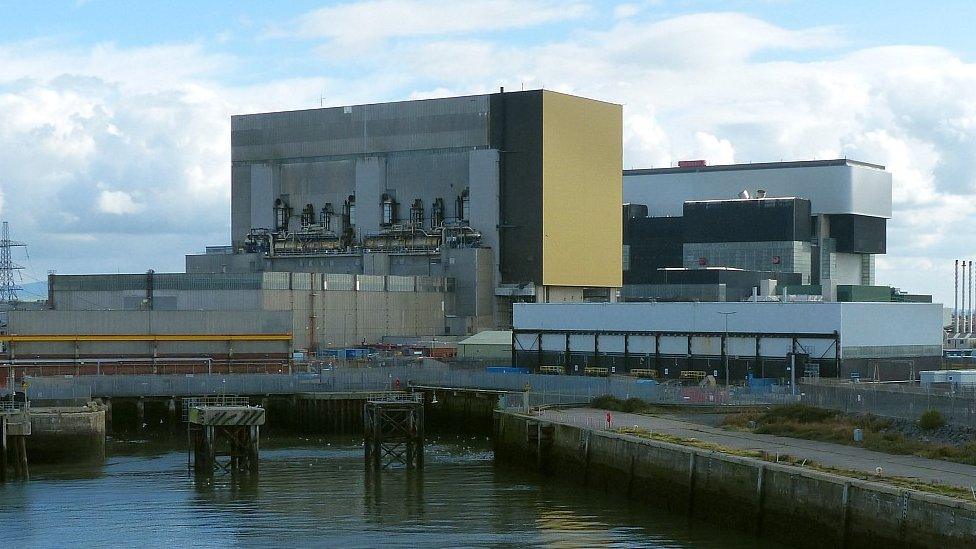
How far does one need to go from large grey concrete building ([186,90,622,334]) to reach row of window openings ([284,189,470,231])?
142 millimetres

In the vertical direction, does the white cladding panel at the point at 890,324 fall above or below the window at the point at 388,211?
below

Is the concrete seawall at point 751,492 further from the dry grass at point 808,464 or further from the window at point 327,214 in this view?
the window at point 327,214

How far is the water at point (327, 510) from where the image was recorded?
5234 centimetres

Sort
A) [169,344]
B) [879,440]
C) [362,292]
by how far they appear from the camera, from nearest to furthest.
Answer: [879,440], [169,344], [362,292]

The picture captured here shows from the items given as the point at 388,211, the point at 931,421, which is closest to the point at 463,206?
the point at 388,211

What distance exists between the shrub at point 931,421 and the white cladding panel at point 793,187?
13060cm

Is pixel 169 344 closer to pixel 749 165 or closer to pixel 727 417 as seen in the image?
pixel 727 417

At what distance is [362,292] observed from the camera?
5266 inches

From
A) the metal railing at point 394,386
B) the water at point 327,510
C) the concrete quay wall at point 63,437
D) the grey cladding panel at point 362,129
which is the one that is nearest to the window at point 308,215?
the grey cladding panel at point 362,129

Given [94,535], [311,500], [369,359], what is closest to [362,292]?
[369,359]

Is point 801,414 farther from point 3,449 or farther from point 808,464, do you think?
point 3,449

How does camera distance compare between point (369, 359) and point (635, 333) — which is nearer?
point (635, 333)

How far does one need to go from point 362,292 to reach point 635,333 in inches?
1389

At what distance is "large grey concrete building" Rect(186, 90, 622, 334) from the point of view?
469 ft
